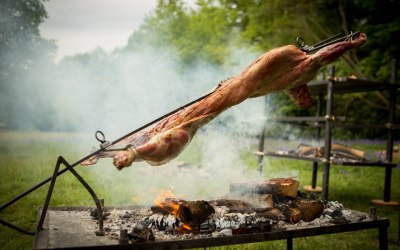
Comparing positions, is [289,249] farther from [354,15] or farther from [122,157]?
[354,15]

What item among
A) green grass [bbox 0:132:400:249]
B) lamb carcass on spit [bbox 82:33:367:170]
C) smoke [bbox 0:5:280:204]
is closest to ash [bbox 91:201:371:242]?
lamb carcass on spit [bbox 82:33:367:170]

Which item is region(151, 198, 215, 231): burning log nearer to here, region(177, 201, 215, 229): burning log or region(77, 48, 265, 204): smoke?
region(177, 201, 215, 229): burning log

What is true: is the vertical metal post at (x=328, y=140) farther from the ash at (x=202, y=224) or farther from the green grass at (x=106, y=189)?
the ash at (x=202, y=224)

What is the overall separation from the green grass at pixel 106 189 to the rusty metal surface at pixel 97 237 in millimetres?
1596

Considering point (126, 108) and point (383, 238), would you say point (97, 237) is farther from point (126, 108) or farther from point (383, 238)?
point (126, 108)

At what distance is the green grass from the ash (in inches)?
54.7

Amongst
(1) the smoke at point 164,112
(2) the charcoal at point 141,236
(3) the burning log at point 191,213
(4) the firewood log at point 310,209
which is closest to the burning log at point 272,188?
(4) the firewood log at point 310,209

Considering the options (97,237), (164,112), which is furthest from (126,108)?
(97,237)

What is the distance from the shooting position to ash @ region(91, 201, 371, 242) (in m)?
3.01

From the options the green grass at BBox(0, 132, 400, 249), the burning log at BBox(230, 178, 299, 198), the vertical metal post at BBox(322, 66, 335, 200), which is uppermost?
the vertical metal post at BBox(322, 66, 335, 200)

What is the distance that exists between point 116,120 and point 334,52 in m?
11.1

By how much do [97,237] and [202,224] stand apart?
0.91m

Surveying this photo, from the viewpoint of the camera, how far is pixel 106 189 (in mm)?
7082

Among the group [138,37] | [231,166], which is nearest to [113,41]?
[231,166]
